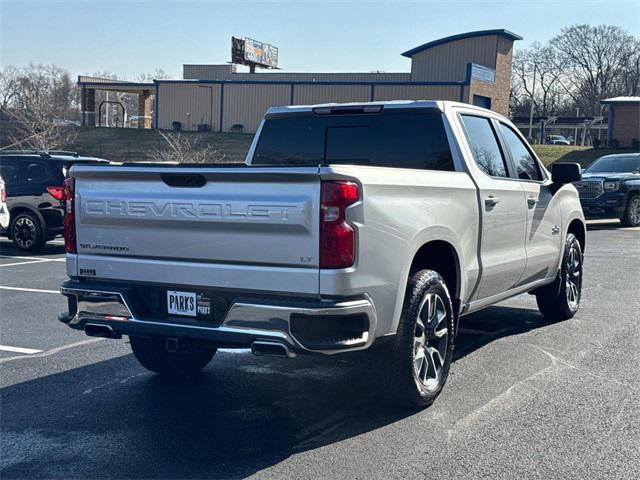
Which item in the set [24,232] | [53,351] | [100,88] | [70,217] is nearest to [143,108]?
[100,88]

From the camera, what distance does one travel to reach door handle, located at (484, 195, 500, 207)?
6068 mm

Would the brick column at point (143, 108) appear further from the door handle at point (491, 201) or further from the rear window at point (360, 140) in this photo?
the door handle at point (491, 201)

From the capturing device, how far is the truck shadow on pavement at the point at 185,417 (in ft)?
14.2

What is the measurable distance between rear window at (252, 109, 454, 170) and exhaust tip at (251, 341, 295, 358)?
2.30 metres

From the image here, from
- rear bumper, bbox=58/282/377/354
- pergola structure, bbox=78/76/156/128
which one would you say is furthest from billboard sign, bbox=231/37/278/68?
rear bumper, bbox=58/282/377/354

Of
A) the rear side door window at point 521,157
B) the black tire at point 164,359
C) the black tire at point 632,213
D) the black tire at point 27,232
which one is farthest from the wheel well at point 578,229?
the black tire at point 632,213

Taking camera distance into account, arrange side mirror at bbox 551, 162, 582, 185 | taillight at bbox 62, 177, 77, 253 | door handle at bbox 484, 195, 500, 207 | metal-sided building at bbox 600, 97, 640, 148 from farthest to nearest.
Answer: metal-sided building at bbox 600, 97, 640, 148
side mirror at bbox 551, 162, 582, 185
door handle at bbox 484, 195, 500, 207
taillight at bbox 62, 177, 77, 253

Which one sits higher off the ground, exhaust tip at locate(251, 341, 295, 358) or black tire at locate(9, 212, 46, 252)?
exhaust tip at locate(251, 341, 295, 358)

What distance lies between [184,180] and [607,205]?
52.4 feet

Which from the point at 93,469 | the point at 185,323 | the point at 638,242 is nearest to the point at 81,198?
the point at 185,323

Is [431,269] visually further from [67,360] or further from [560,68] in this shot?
[560,68]

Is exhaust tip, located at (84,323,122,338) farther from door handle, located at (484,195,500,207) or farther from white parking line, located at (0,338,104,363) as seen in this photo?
door handle, located at (484,195,500,207)

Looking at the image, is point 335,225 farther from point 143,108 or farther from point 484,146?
point 143,108

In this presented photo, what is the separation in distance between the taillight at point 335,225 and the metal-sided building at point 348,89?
39968 mm
